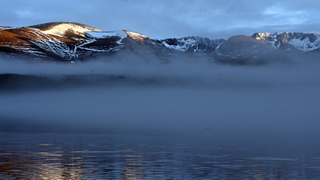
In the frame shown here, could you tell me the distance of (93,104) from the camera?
633ft

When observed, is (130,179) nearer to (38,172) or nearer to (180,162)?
(38,172)

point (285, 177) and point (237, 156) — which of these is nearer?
point (285, 177)

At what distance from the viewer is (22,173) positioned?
88.5ft

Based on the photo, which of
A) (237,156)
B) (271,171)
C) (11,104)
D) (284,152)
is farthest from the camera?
(11,104)

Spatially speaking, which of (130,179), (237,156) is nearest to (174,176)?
(130,179)

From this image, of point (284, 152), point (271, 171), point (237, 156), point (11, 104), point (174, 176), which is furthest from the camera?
point (11, 104)

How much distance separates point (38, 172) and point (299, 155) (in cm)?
2386

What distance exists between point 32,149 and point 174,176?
1754cm

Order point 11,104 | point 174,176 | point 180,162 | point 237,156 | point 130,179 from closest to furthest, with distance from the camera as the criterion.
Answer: point 130,179
point 174,176
point 180,162
point 237,156
point 11,104

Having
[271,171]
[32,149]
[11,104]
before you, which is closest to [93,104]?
[11,104]

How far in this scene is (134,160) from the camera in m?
34.9

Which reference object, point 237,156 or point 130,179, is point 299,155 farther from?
point 130,179

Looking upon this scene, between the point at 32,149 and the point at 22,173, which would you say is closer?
the point at 22,173

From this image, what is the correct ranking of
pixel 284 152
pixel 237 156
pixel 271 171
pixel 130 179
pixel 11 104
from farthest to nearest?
pixel 11 104, pixel 284 152, pixel 237 156, pixel 271 171, pixel 130 179
